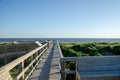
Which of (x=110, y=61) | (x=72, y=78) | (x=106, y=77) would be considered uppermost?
(x=110, y=61)

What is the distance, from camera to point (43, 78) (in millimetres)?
5746

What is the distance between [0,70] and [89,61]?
351 cm

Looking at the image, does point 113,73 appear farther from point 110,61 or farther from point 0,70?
point 0,70

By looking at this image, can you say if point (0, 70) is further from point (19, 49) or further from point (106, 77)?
point (19, 49)

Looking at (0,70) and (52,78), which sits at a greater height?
(0,70)

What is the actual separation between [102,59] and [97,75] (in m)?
0.57

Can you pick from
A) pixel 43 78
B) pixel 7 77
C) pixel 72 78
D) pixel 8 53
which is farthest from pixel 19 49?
pixel 7 77

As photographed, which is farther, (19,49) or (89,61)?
(19,49)

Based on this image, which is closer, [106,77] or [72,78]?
[106,77]

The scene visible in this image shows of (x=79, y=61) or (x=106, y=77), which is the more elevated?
(x=79, y=61)

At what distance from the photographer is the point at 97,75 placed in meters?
5.55

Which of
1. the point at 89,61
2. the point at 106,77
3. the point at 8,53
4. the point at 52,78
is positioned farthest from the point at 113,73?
the point at 8,53

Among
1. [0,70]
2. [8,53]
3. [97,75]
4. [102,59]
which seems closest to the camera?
[0,70]

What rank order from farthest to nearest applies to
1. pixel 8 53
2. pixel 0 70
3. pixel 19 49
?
pixel 19 49 → pixel 8 53 → pixel 0 70
